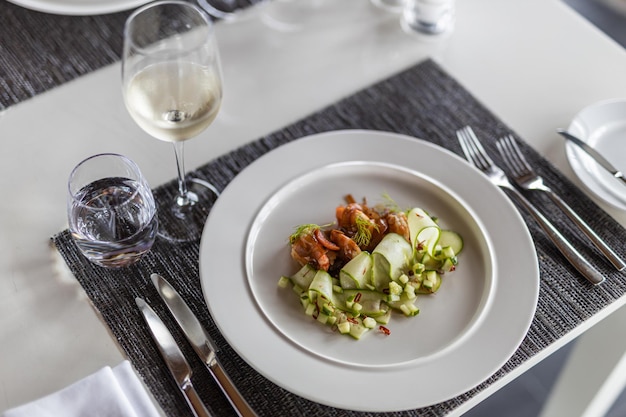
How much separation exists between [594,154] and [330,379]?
620 millimetres

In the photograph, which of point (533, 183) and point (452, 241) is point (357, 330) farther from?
point (533, 183)

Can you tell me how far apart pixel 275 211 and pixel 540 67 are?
Result: 0.65 meters

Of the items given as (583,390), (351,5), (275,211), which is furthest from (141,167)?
(583,390)

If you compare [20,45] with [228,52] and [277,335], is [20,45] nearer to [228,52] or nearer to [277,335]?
[228,52]

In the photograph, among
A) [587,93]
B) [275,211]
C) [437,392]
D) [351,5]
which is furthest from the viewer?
[351,5]

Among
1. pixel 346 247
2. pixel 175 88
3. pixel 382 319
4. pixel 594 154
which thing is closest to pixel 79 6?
pixel 175 88

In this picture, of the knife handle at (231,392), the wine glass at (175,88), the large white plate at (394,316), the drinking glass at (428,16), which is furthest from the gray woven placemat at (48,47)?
the knife handle at (231,392)

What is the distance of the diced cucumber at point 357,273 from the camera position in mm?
991

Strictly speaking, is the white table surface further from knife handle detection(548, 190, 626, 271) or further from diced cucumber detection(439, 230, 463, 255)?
diced cucumber detection(439, 230, 463, 255)

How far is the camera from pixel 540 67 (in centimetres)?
143

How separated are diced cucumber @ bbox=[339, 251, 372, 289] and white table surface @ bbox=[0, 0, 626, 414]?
8.4 inches

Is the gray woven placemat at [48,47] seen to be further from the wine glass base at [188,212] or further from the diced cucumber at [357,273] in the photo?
the diced cucumber at [357,273]

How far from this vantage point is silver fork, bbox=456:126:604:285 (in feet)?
3.59

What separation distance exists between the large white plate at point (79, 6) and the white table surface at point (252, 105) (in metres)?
0.14
